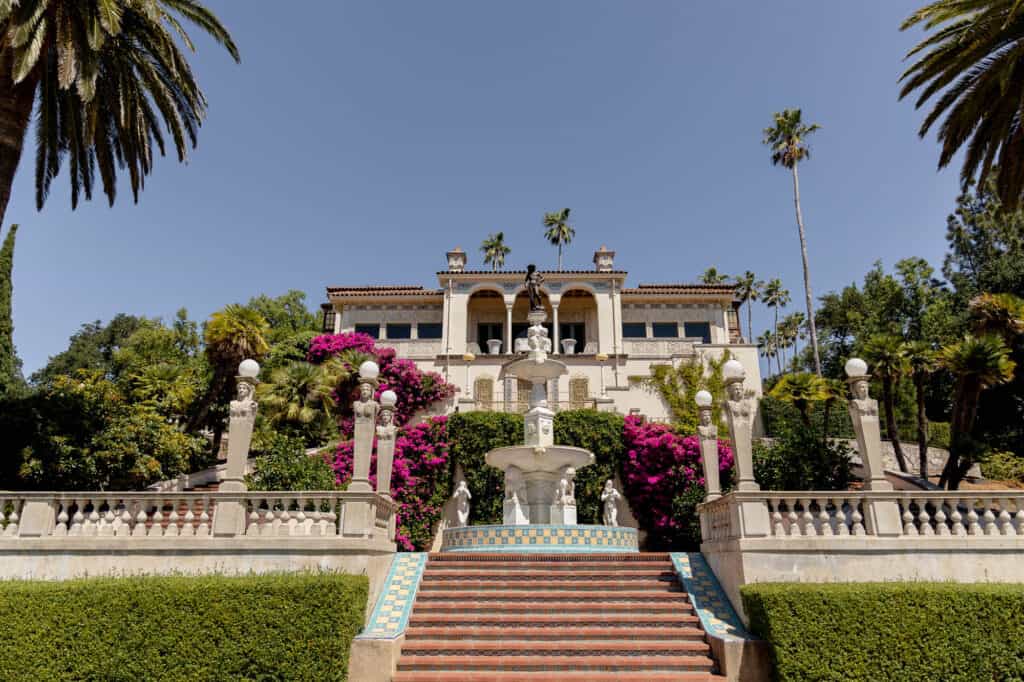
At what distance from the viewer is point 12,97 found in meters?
14.1

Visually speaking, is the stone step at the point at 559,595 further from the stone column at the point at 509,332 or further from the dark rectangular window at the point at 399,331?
the dark rectangular window at the point at 399,331

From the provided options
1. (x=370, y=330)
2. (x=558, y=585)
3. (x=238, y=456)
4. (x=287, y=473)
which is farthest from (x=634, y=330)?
(x=238, y=456)

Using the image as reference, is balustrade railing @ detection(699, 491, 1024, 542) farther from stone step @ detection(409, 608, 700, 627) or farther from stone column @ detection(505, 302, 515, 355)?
stone column @ detection(505, 302, 515, 355)

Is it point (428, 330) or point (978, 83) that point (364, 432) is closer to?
point (978, 83)

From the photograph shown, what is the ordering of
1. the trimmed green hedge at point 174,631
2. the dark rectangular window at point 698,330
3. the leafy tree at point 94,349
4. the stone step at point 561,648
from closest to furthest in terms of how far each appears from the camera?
the trimmed green hedge at point 174,631 < the stone step at point 561,648 < the dark rectangular window at point 698,330 < the leafy tree at point 94,349

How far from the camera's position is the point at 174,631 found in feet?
29.9

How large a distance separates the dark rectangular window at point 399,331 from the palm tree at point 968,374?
28950 millimetres

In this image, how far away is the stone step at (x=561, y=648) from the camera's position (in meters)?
10.1

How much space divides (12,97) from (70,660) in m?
12.2

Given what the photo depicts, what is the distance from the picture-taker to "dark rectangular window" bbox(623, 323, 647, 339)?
4100 centimetres

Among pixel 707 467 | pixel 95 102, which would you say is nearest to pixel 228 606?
pixel 707 467

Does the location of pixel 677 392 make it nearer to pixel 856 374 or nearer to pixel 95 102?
pixel 856 374

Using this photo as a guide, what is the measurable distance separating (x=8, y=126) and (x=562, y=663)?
52.3 ft

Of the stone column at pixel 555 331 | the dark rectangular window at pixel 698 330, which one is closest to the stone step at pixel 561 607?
the stone column at pixel 555 331
